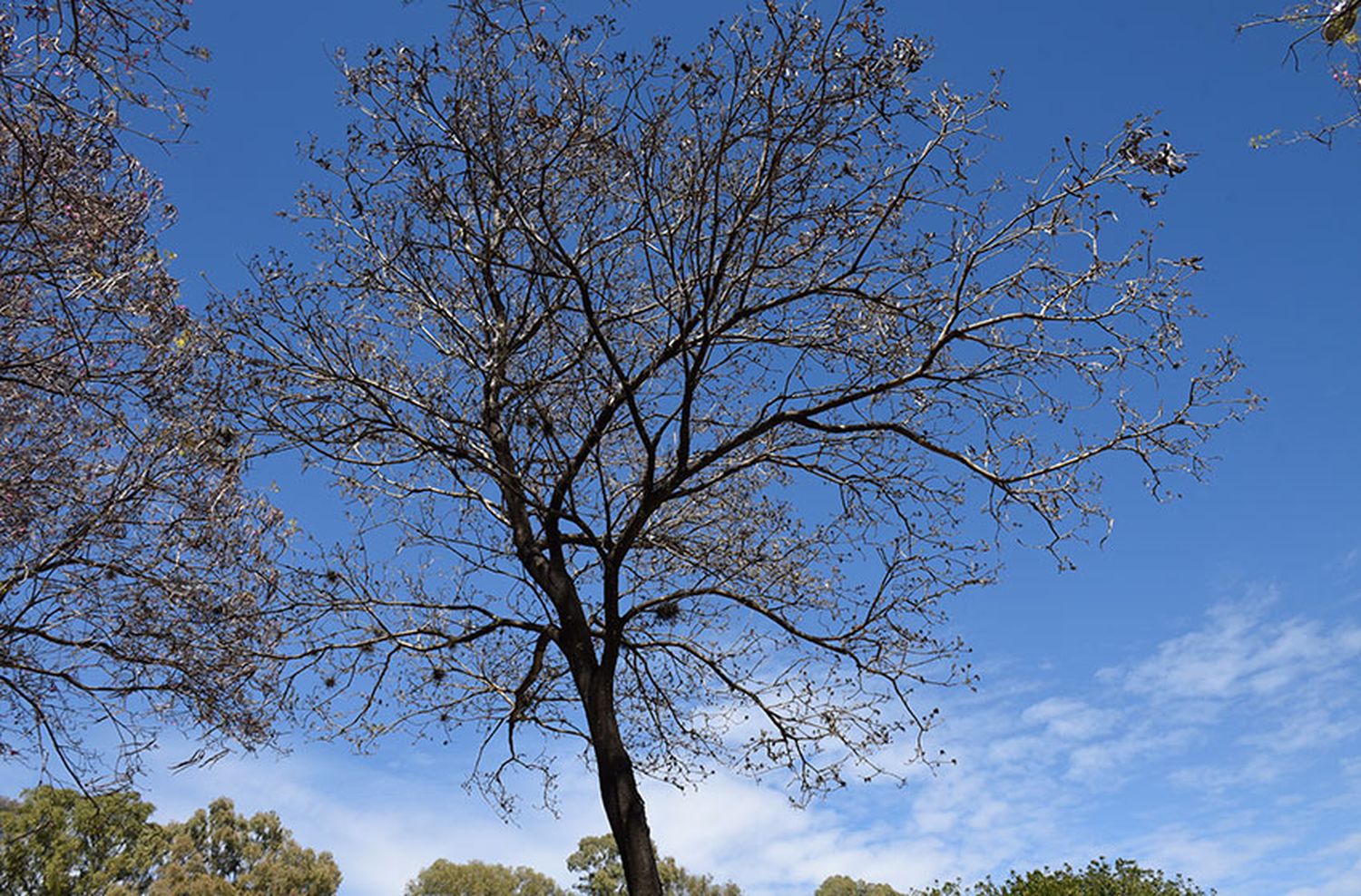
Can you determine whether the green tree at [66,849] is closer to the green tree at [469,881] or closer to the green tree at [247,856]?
the green tree at [247,856]

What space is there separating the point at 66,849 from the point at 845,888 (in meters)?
32.7

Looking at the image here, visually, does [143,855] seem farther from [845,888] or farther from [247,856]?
[845,888]

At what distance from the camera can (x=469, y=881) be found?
41625 millimetres

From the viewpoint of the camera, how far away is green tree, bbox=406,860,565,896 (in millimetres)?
41375

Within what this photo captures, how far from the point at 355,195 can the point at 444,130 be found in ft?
3.18

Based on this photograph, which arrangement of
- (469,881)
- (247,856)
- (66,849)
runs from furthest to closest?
1. (469,881)
2. (247,856)
3. (66,849)

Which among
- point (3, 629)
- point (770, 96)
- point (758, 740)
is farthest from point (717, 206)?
point (3, 629)

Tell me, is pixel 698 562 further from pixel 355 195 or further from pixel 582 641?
pixel 355 195

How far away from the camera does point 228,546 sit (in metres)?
7.82

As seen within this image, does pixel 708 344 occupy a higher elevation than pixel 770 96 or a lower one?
lower

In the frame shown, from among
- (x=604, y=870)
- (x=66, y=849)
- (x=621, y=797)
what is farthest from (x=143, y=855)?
(x=621, y=797)

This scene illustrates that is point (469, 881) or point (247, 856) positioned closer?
point (247, 856)

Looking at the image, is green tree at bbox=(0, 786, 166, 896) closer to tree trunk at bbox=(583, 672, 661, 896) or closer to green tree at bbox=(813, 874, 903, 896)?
tree trunk at bbox=(583, 672, 661, 896)

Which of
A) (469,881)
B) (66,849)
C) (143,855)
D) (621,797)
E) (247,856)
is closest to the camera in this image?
(621,797)
